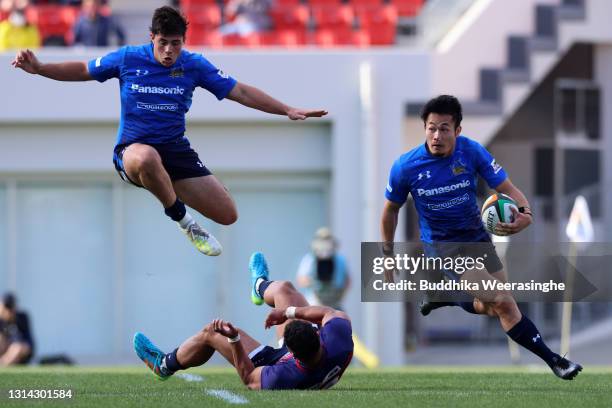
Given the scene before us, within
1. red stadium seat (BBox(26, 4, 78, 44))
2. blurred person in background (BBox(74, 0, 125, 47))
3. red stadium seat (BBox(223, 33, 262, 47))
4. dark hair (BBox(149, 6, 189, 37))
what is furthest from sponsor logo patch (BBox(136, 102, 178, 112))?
red stadium seat (BBox(26, 4, 78, 44))

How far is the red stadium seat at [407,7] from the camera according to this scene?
19.9 metres

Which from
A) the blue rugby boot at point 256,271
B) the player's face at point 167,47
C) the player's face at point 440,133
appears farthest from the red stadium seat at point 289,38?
the player's face at point 440,133

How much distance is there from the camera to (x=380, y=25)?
64.0ft

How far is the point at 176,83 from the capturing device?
10148 mm

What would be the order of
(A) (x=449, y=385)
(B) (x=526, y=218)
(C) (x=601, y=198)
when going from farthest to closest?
(C) (x=601, y=198) < (A) (x=449, y=385) < (B) (x=526, y=218)

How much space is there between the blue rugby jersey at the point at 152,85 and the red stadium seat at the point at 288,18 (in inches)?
391

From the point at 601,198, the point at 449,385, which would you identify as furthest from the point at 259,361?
the point at 601,198

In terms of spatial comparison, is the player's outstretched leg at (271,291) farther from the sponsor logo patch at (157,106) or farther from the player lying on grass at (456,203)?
the sponsor logo patch at (157,106)

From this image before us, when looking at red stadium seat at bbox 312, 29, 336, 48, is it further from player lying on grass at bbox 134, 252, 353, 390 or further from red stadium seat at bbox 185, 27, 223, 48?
player lying on grass at bbox 134, 252, 353, 390

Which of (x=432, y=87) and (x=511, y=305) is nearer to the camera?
(x=511, y=305)

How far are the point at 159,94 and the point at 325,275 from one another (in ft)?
23.3

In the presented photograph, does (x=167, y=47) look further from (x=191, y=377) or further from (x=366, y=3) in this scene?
(x=366, y=3)

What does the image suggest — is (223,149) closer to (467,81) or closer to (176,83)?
(467,81)

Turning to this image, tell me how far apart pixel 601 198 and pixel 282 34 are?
572cm
